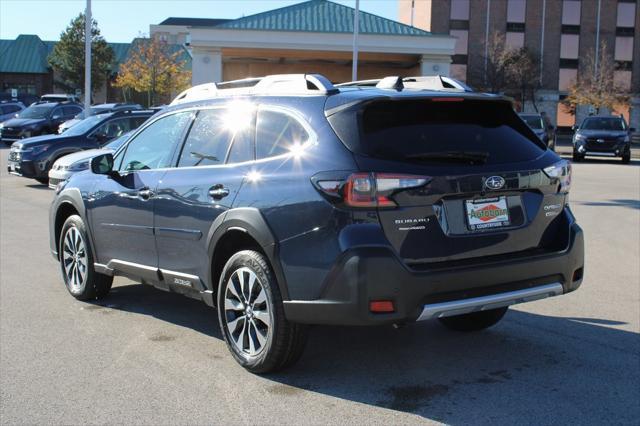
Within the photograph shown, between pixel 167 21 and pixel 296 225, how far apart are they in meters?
114

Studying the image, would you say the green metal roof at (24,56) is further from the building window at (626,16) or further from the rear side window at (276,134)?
the rear side window at (276,134)

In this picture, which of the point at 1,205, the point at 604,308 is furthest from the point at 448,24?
the point at 604,308

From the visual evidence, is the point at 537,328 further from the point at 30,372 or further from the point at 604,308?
the point at 30,372

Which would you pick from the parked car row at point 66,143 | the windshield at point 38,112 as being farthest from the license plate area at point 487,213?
the windshield at point 38,112

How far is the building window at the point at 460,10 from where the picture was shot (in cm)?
6462

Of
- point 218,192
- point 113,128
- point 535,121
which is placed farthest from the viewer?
point 535,121

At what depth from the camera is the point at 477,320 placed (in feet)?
19.1

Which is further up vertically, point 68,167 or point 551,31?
point 551,31

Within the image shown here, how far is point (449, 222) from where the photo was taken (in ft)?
14.4

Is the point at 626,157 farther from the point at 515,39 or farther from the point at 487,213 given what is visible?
the point at 515,39

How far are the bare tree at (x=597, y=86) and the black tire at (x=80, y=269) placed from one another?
56920mm

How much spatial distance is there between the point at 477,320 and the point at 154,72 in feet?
173

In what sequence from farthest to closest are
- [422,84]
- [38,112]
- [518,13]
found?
[518,13]
[38,112]
[422,84]

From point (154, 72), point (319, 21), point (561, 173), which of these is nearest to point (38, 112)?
point (319, 21)
